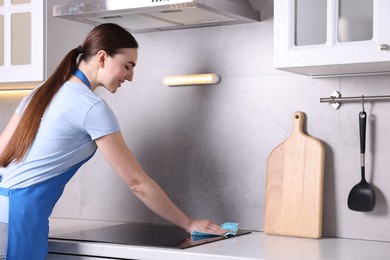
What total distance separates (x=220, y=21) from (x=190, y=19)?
11 centimetres

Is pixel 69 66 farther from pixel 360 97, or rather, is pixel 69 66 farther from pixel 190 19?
pixel 360 97

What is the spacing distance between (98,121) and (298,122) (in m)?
0.73

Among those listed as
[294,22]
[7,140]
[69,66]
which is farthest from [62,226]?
[294,22]

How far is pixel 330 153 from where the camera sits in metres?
2.44

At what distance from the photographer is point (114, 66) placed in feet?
7.44

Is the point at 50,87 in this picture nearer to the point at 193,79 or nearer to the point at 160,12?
the point at 160,12

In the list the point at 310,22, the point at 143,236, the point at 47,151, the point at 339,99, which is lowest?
the point at 143,236

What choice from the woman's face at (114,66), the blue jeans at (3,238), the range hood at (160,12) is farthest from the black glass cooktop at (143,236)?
the range hood at (160,12)

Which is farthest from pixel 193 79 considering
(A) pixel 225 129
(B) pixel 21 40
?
(B) pixel 21 40

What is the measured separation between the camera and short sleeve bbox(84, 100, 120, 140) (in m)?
2.12

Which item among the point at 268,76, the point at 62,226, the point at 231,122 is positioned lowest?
the point at 62,226

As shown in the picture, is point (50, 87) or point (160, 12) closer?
point (50, 87)

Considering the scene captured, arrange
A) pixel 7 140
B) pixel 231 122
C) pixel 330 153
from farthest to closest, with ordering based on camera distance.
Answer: pixel 231 122 < pixel 330 153 < pixel 7 140

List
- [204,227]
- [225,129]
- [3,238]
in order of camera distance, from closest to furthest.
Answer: [3,238] → [204,227] → [225,129]
